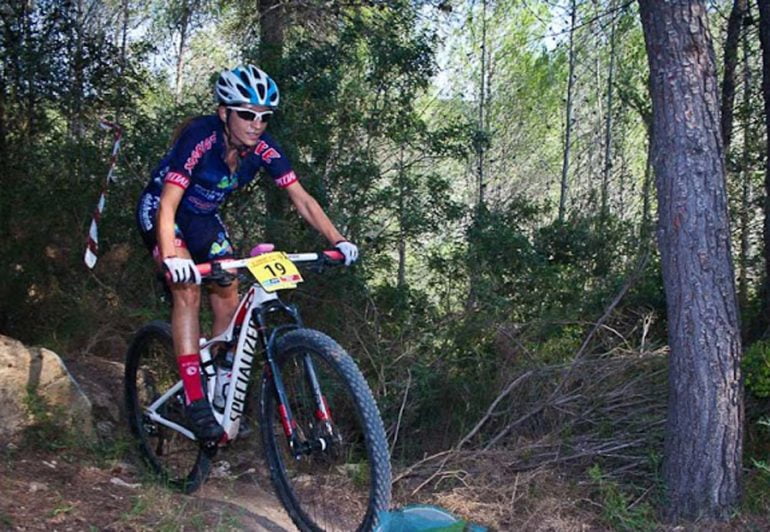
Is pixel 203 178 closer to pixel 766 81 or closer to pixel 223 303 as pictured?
pixel 223 303

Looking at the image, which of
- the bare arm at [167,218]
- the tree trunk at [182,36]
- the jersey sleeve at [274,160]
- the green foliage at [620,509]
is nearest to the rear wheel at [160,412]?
the bare arm at [167,218]

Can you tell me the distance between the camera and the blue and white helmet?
4164 millimetres

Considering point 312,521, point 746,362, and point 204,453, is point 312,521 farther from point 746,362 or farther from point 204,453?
point 746,362

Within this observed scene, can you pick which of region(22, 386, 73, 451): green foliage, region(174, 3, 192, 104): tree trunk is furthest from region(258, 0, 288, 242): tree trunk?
region(22, 386, 73, 451): green foliage

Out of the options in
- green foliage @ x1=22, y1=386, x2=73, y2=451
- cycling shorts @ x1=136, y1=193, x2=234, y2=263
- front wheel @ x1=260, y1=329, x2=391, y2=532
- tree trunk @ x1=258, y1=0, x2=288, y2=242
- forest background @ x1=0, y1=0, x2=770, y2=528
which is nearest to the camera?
front wheel @ x1=260, y1=329, x2=391, y2=532

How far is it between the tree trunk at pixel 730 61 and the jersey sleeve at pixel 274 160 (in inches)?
268

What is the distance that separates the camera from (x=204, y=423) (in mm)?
4297

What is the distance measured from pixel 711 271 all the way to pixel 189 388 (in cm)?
270

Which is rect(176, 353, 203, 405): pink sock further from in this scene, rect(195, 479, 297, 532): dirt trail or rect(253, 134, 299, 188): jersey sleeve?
rect(253, 134, 299, 188): jersey sleeve

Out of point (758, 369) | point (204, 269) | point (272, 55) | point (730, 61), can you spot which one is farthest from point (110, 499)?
point (730, 61)

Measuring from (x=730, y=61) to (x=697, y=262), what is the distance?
654 cm

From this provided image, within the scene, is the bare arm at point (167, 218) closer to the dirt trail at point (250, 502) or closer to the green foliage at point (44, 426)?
the dirt trail at point (250, 502)

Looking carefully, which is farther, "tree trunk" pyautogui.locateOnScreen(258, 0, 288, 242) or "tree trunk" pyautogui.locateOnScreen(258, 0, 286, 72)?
"tree trunk" pyautogui.locateOnScreen(258, 0, 286, 72)

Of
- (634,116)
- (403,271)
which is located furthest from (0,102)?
(634,116)
